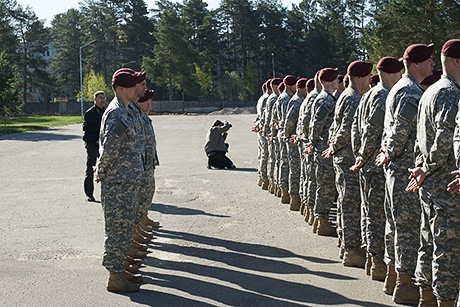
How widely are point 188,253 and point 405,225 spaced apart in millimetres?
3214

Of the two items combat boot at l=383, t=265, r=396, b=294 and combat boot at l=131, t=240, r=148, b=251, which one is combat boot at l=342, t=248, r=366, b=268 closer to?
combat boot at l=383, t=265, r=396, b=294

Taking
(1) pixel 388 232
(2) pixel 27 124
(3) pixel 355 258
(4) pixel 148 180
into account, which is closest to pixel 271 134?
(4) pixel 148 180

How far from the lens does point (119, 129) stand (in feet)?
19.8

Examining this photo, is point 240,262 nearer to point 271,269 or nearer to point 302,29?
point 271,269

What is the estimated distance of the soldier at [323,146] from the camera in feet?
27.7

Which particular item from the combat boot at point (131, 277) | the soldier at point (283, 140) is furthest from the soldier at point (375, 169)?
the soldier at point (283, 140)

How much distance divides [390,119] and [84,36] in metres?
98.9

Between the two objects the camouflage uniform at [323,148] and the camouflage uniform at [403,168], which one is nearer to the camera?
the camouflage uniform at [403,168]

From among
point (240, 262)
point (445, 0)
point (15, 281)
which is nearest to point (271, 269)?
point (240, 262)

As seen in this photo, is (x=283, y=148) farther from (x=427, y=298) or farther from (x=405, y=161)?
(x=427, y=298)

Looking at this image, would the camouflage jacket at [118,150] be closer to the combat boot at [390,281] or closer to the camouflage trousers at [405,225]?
the camouflage trousers at [405,225]

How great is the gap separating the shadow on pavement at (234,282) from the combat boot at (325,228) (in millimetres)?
1025

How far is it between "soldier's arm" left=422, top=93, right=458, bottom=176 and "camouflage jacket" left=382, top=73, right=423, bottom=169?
71 cm

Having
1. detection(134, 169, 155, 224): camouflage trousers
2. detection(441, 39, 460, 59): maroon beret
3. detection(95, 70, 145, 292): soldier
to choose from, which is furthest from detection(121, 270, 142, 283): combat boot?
detection(441, 39, 460, 59): maroon beret
